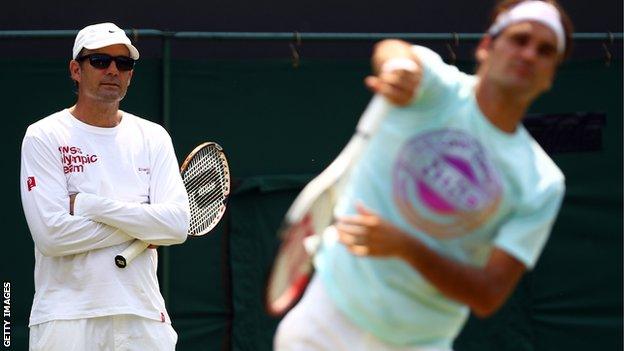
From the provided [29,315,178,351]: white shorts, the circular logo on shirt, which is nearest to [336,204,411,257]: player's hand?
the circular logo on shirt

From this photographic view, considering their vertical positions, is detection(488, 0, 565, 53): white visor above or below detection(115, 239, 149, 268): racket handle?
above

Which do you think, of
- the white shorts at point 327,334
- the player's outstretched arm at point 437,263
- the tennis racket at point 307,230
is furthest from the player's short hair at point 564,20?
the white shorts at point 327,334

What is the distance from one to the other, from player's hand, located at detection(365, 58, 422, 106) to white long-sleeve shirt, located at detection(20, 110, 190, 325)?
2.53 m

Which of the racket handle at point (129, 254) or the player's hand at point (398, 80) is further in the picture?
the racket handle at point (129, 254)

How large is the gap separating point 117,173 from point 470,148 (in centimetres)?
256

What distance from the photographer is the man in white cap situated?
5973mm

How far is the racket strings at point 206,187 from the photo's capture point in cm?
687

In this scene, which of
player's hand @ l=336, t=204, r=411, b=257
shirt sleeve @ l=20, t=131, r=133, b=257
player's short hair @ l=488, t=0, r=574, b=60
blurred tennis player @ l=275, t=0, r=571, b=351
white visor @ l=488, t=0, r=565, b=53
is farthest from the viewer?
shirt sleeve @ l=20, t=131, r=133, b=257

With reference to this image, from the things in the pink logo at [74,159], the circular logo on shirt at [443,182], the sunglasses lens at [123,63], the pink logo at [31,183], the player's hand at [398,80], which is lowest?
the pink logo at [31,183]

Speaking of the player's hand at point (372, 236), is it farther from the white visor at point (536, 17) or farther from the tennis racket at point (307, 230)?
the white visor at point (536, 17)

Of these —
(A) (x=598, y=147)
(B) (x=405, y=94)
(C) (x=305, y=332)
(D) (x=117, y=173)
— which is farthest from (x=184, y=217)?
(A) (x=598, y=147)

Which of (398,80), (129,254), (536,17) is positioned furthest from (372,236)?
(129,254)

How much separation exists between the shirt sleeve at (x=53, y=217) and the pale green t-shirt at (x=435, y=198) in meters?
2.12

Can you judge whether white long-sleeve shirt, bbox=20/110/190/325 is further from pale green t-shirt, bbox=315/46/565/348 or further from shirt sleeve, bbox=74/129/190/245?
pale green t-shirt, bbox=315/46/565/348
